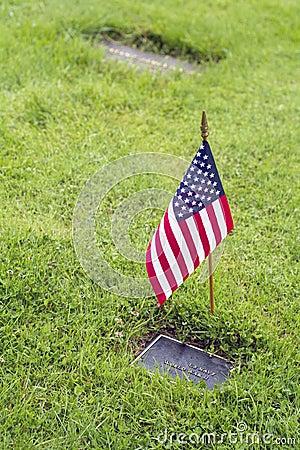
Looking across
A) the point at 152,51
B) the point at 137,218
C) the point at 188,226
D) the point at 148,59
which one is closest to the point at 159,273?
the point at 188,226

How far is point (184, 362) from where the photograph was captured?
3477 millimetres

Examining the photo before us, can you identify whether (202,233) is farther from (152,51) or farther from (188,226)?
(152,51)

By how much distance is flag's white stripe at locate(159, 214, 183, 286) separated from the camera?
3264 millimetres

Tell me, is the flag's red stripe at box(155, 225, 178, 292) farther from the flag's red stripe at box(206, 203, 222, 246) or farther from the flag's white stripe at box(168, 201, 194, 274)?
the flag's red stripe at box(206, 203, 222, 246)

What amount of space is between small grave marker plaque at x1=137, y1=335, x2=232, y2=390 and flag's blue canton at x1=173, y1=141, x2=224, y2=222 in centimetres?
79

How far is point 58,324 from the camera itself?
Answer: 11.9 ft

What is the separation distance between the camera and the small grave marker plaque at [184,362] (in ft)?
11.1

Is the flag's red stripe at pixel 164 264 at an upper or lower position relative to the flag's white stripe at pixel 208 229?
lower

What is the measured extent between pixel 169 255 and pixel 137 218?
1221mm

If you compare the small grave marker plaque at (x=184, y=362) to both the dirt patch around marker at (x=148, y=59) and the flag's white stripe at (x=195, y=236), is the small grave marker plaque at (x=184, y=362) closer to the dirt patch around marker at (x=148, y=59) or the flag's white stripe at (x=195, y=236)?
the flag's white stripe at (x=195, y=236)

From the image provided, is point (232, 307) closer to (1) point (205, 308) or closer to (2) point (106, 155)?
(1) point (205, 308)

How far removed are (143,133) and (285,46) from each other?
227 cm

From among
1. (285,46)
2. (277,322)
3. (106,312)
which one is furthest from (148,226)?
(285,46)

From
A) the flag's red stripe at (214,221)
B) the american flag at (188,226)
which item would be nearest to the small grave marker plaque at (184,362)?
the american flag at (188,226)
